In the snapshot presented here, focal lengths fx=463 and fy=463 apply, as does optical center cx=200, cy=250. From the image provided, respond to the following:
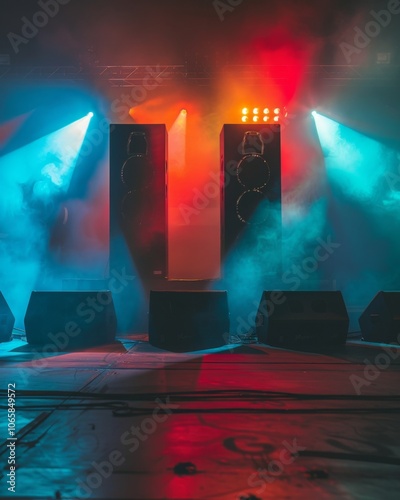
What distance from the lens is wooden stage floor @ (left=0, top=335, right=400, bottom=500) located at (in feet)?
5.69

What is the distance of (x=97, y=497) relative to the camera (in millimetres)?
1641

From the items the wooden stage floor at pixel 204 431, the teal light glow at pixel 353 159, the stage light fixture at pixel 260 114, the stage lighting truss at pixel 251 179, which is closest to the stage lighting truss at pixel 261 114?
the stage light fixture at pixel 260 114

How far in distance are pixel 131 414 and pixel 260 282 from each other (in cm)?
492

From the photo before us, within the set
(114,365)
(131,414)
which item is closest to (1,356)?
(114,365)

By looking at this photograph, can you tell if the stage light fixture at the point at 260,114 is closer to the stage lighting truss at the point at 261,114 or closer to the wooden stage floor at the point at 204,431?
the stage lighting truss at the point at 261,114

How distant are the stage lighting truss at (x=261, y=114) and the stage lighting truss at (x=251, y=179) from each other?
174 cm

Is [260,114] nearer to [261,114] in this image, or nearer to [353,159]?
[261,114]

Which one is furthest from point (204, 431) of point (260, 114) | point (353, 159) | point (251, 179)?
point (353, 159)

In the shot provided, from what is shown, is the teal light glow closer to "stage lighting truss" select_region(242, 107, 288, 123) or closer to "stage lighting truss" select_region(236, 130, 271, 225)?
"stage lighting truss" select_region(242, 107, 288, 123)

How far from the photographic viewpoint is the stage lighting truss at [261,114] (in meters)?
9.11

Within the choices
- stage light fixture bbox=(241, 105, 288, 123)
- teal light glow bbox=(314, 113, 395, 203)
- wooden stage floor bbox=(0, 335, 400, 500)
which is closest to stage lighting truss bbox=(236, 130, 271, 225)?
stage light fixture bbox=(241, 105, 288, 123)

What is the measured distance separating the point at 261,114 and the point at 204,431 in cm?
798

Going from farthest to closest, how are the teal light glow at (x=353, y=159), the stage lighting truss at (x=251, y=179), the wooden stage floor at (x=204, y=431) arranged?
the teal light glow at (x=353, y=159) < the stage lighting truss at (x=251, y=179) < the wooden stage floor at (x=204, y=431)

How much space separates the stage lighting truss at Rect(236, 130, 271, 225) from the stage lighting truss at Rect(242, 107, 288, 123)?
68.4 inches
